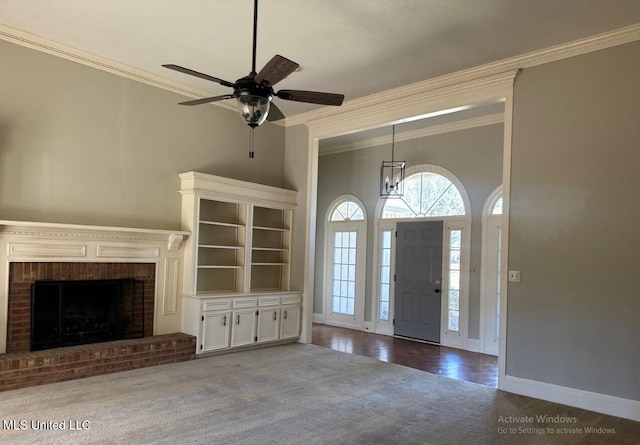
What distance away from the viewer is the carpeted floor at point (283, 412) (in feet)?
10.5

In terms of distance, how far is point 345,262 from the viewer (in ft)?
27.1

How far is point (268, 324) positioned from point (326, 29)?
12.3 feet

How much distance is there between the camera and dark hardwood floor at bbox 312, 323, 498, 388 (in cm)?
521

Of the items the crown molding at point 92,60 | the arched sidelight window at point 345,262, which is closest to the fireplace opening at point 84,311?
the crown molding at point 92,60

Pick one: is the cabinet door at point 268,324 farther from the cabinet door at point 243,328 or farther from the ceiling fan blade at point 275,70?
the ceiling fan blade at point 275,70

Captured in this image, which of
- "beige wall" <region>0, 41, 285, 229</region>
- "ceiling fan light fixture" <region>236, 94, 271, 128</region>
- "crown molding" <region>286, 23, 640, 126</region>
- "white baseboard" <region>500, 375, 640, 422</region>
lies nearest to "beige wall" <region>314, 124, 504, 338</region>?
"crown molding" <region>286, 23, 640, 126</region>

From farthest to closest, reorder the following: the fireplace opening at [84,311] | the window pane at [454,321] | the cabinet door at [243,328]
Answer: the window pane at [454,321] < the cabinet door at [243,328] < the fireplace opening at [84,311]

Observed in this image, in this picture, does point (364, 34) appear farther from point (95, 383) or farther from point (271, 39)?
point (95, 383)

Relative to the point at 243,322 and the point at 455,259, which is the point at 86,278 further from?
the point at 455,259

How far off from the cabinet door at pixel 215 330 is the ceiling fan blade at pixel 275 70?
335 cm

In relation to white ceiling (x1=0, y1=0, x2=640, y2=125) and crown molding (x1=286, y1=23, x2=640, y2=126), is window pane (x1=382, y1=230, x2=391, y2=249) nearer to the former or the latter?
crown molding (x1=286, y1=23, x2=640, y2=126)

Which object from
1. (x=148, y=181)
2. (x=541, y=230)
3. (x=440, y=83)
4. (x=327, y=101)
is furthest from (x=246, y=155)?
(x=541, y=230)

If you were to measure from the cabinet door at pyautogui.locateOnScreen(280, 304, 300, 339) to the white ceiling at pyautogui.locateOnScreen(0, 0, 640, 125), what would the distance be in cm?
314

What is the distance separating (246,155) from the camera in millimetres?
6461
